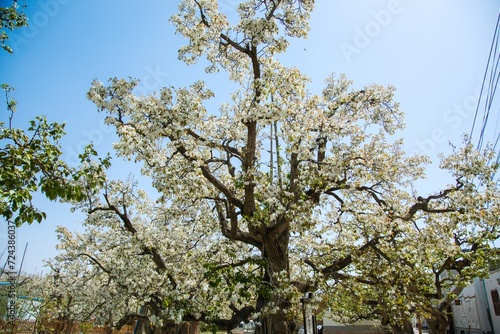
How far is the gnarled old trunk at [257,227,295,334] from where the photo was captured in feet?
25.7

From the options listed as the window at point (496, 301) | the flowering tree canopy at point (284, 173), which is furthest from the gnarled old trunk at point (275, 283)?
the window at point (496, 301)

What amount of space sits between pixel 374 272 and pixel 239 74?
668 cm

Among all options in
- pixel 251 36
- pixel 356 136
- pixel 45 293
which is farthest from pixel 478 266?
pixel 45 293

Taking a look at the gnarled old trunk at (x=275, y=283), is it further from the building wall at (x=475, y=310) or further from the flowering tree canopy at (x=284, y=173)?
the building wall at (x=475, y=310)

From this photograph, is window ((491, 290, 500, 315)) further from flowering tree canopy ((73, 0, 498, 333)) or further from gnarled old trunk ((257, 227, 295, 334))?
gnarled old trunk ((257, 227, 295, 334))

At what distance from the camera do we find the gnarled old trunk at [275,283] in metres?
7.82

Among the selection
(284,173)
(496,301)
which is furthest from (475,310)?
(284,173)

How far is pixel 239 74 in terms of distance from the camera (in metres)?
9.66

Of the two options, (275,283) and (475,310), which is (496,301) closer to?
(475,310)

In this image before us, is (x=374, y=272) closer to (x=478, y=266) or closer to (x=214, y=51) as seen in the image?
(x=478, y=266)

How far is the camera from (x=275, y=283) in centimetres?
802

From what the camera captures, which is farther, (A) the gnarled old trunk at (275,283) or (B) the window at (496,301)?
(B) the window at (496,301)

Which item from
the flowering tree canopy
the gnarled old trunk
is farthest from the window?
the gnarled old trunk

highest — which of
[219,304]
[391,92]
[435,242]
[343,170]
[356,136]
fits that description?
[391,92]
